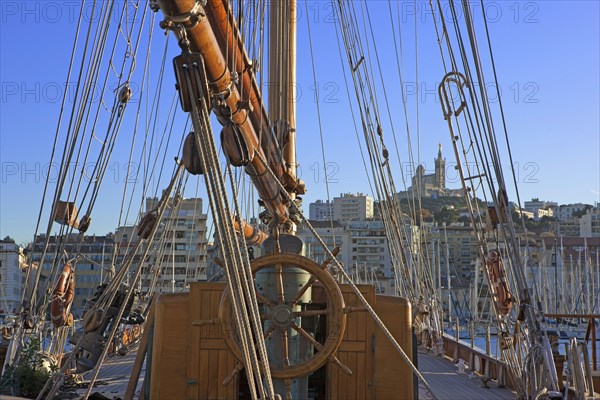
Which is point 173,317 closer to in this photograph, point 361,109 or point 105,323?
point 105,323

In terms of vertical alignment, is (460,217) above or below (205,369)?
above

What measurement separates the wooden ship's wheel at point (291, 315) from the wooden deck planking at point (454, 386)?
2684 millimetres

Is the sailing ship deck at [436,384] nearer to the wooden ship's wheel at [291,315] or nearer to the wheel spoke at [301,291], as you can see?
the wooden ship's wheel at [291,315]

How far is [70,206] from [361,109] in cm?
521

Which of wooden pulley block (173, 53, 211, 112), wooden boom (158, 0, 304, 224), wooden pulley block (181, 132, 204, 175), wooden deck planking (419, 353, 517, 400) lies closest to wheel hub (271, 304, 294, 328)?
wooden boom (158, 0, 304, 224)

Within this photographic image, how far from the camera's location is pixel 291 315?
5152 mm

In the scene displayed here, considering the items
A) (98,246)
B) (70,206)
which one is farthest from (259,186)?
(98,246)

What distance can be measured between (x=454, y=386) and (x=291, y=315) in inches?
190

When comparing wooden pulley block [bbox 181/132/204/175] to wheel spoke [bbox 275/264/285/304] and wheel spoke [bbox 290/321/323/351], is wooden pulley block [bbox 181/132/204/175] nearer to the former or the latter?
wheel spoke [bbox 275/264/285/304]

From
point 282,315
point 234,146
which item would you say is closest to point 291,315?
point 282,315

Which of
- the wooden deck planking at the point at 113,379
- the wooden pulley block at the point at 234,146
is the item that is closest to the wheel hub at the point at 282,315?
the wooden pulley block at the point at 234,146

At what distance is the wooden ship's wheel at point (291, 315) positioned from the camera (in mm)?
4996

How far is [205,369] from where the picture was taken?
5.66 metres

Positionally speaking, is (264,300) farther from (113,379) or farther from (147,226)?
(113,379)
